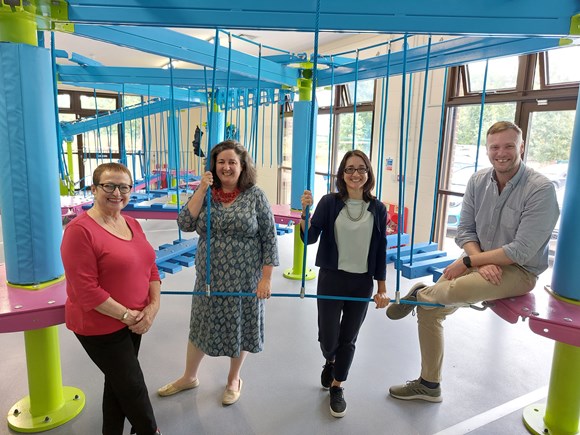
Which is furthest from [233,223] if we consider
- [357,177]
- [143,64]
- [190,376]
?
[143,64]

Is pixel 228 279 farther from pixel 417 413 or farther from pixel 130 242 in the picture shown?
pixel 417 413

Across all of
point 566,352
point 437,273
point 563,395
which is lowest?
point 563,395

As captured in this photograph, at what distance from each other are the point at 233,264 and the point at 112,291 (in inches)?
21.9

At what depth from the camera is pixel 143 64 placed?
31.3ft

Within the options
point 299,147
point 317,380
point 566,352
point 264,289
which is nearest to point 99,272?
point 264,289

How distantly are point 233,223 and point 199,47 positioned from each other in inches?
54.2

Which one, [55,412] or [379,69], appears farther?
[379,69]

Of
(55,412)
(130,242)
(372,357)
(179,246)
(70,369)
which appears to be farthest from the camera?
(179,246)

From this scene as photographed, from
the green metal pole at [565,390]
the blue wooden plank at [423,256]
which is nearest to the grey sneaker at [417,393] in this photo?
the green metal pole at [565,390]

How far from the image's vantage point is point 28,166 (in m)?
1.81

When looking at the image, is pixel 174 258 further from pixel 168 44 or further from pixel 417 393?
pixel 417 393

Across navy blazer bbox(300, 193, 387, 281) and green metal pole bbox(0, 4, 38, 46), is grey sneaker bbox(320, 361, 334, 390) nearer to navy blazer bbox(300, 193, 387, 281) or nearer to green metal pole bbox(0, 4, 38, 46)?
navy blazer bbox(300, 193, 387, 281)

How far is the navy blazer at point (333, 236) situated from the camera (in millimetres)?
2031

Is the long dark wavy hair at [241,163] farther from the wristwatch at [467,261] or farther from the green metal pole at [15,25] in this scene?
the wristwatch at [467,261]
